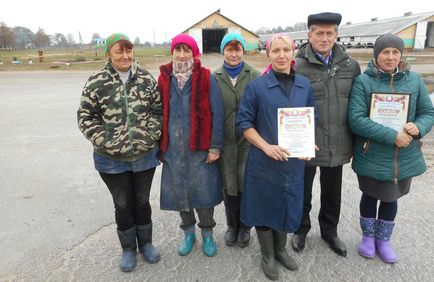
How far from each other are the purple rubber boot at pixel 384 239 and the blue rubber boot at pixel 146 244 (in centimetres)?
208

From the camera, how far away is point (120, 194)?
2.93 metres

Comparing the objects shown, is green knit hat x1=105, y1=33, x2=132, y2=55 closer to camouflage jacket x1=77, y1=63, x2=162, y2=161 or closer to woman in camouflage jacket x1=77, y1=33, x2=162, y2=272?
woman in camouflage jacket x1=77, y1=33, x2=162, y2=272

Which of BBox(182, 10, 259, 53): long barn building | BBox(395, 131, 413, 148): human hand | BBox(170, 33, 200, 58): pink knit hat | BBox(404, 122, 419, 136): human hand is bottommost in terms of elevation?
BBox(395, 131, 413, 148): human hand

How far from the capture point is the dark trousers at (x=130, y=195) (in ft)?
9.52

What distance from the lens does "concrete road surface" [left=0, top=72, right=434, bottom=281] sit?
290 cm

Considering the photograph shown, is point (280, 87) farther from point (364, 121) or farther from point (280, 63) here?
point (364, 121)

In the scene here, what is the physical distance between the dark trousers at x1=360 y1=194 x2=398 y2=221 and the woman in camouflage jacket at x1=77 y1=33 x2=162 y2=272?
2.02 m

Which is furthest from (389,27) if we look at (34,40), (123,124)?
(34,40)

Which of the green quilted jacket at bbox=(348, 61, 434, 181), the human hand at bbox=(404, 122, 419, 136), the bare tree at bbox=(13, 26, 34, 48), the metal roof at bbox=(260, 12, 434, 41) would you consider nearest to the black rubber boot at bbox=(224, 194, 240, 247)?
the green quilted jacket at bbox=(348, 61, 434, 181)

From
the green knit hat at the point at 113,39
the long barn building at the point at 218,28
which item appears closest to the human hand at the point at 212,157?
the green knit hat at the point at 113,39

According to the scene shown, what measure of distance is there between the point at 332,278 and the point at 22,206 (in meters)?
3.72

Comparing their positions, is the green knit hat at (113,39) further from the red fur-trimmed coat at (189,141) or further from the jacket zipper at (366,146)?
the jacket zipper at (366,146)

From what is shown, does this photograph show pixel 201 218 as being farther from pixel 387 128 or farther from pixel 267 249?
pixel 387 128

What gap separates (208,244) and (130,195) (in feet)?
2.98
